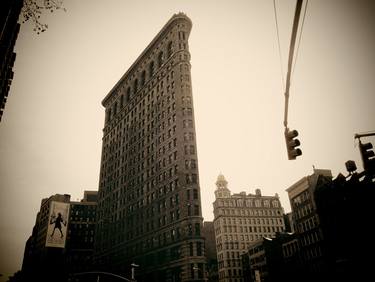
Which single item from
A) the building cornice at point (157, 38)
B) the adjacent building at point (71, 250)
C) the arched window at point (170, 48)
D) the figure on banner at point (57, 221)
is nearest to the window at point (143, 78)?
the building cornice at point (157, 38)

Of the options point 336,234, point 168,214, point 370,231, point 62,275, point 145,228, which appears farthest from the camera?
point 62,275

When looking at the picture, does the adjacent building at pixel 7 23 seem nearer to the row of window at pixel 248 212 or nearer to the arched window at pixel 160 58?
the arched window at pixel 160 58

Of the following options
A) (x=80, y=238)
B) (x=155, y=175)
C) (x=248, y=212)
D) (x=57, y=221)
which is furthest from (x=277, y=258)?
(x=80, y=238)

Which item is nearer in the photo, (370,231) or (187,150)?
(370,231)

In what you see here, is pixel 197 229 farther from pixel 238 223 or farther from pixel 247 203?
pixel 247 203

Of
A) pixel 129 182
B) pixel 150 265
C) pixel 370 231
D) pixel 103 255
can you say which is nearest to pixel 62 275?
pixel 103 255

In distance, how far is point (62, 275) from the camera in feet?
385

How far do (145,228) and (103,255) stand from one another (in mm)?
21600

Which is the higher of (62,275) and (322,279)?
(62,275)

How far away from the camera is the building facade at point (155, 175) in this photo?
189ft

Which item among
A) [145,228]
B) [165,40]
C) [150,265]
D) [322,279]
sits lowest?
[322,279]

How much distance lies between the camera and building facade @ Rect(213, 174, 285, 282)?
112 meters

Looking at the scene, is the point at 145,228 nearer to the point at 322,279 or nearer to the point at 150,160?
the point at 150,160

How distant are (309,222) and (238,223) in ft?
178
